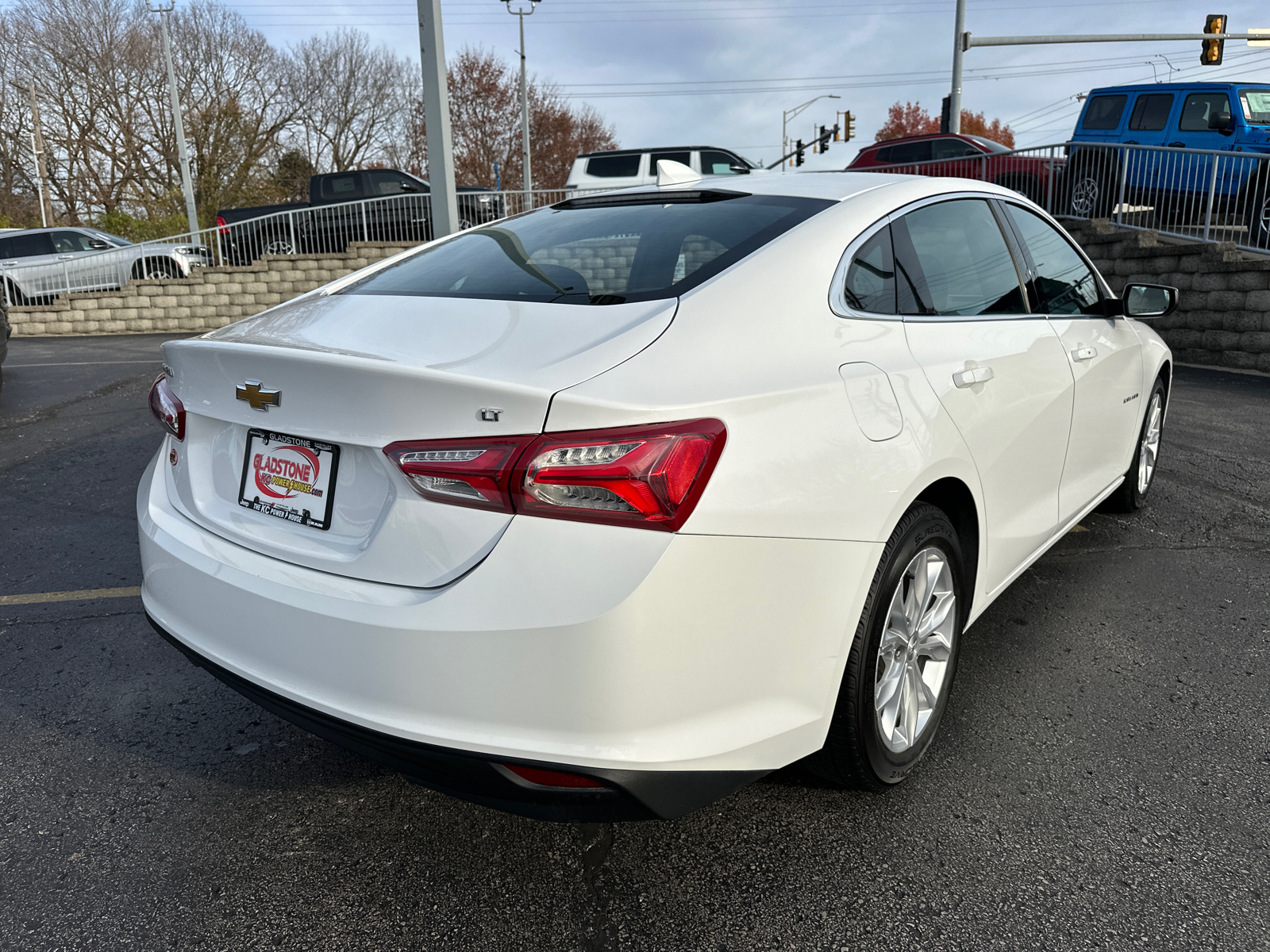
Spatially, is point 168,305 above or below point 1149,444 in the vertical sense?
below

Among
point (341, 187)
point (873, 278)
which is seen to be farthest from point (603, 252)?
point (341, 187)

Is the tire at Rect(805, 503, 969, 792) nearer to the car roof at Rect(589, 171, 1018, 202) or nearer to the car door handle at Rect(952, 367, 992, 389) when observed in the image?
the car door handle at Rect(952, 367, 992, 389)

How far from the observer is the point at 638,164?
53.8 feet

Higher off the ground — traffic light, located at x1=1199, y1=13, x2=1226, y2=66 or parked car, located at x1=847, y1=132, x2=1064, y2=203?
traffic light, located at x1=1199, y1=13, x2=1226, y2=66

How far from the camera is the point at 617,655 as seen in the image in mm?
1701

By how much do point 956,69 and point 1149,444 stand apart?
71.5ft

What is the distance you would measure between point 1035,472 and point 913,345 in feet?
3.08

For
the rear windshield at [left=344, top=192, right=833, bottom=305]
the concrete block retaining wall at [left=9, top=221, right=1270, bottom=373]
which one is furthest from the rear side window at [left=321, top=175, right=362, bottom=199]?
the rear windshield at [left=344, top=192, right=833, bottom=305]

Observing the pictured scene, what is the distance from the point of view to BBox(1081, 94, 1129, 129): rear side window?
45.7 ft

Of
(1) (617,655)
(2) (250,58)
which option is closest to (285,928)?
(1) (617,655)

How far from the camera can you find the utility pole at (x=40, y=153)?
125 ft

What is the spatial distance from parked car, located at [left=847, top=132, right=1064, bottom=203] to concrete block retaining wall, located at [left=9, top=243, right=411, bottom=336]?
8888 mm

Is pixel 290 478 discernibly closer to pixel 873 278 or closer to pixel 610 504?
pixel 610 504

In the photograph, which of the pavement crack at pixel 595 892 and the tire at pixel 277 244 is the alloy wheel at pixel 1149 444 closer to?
the pavement crack at pixel 595 892
